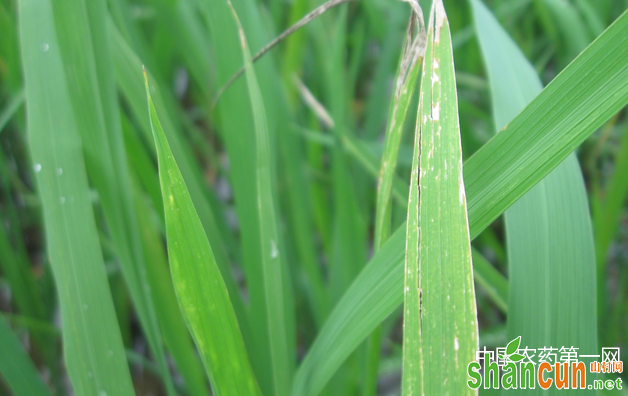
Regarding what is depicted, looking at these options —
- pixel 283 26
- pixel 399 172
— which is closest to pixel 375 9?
pixel 283 26

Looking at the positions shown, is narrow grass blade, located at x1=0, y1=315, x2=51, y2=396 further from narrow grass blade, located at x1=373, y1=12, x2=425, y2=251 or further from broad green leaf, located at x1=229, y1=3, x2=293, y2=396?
narrow grass blade, located at x1=373, y1=12, x2=425, y2=251

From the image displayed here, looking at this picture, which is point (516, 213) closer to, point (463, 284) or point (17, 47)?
point (463, 284)

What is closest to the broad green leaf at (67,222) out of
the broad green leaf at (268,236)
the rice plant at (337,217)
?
the rice plant at (337,217)

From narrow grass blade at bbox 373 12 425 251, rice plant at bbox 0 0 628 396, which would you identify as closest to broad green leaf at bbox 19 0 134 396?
rice plant at bbox 0 0 628 396

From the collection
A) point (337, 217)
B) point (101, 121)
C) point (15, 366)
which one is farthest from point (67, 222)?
point (337, 217)

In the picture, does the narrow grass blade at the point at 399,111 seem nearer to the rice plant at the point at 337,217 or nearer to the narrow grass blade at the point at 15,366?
the rice plant at the point at 337,217

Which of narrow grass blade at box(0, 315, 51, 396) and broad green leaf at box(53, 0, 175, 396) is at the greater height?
broad green leaf at box(53, 0, 175, 396)
